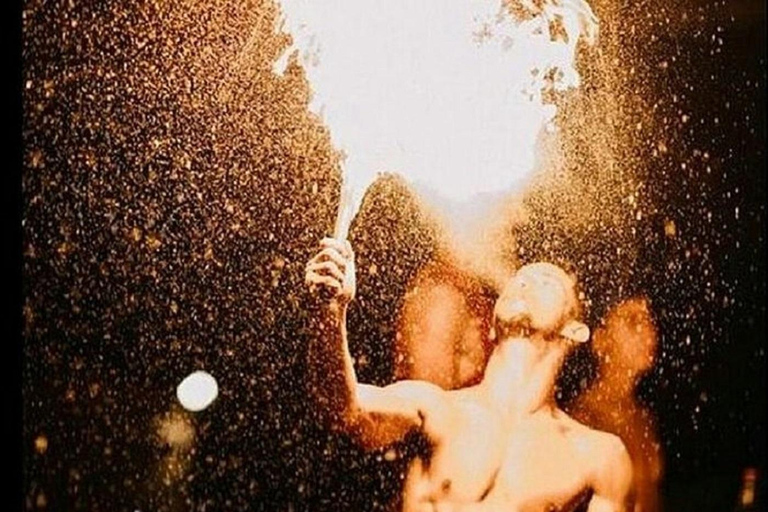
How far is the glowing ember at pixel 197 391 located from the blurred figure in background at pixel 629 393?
0.66m

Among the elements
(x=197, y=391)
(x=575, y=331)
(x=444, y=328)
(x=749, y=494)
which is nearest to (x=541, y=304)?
(x=575, y=331)

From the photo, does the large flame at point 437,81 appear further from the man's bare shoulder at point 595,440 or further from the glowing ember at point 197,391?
the man's bare shoulder at point 595,440

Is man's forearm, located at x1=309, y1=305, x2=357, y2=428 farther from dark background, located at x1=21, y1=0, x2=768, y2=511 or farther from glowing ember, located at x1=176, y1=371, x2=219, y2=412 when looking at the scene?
glowing ember, located at x1=176, y1=371, x2=219, y2=412

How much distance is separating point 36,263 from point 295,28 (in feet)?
1.82

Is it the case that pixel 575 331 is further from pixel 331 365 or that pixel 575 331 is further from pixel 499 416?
pixel 331 365

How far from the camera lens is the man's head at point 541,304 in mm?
2295

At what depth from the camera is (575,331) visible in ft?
7.76

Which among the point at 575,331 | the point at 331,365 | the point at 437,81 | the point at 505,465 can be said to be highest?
the point at 437,81

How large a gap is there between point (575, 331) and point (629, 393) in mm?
177

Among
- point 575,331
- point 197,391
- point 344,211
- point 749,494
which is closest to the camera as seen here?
point 197,391

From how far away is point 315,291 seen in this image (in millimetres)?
2104

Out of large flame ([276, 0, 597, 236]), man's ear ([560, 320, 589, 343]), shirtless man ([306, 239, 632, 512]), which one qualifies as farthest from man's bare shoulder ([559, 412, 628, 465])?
large flame ([276, 0, 597, 236])

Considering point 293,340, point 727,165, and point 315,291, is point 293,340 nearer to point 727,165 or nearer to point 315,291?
point 315,291

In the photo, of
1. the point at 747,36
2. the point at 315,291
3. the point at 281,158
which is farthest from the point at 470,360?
the point at 747,36
